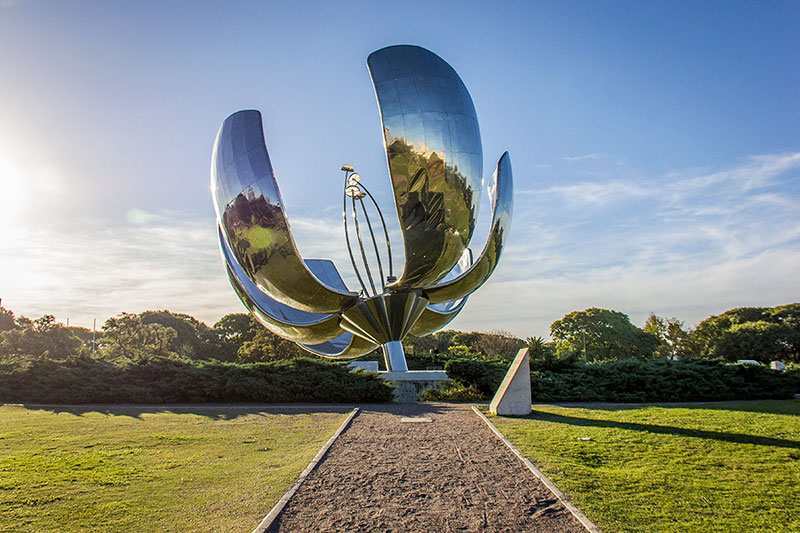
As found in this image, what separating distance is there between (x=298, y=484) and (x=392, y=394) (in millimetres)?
8808

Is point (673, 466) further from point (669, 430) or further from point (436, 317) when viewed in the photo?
point (436, 317)

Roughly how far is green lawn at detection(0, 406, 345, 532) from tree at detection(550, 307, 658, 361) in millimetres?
39493

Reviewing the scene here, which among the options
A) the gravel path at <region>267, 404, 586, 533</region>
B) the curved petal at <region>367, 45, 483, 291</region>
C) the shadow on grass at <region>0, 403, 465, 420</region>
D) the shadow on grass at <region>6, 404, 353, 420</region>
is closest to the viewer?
the gravel path at <region>267, 404, 586, 533</region>

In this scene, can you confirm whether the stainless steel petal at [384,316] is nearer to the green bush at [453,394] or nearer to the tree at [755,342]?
the green bush at [453,394]

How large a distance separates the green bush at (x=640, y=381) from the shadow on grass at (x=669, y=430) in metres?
3.75

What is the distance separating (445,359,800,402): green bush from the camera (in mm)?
14086

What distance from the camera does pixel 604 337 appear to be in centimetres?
4575

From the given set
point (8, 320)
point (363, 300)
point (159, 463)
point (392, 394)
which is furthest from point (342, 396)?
point (8, 320)

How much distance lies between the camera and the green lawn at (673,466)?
4.23 meters

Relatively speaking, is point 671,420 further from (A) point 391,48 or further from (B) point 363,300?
(A) point 391,48

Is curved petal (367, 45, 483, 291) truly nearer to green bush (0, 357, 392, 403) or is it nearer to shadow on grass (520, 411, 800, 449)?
shadow on grass (520, 411, 800, 449)

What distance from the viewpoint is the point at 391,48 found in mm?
8602

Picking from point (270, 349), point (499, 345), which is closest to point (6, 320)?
point (270, 349)

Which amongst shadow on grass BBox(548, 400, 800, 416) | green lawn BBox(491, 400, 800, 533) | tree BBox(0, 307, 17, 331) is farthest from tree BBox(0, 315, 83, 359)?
green lawn BBox(491, 400, 800, 533)
